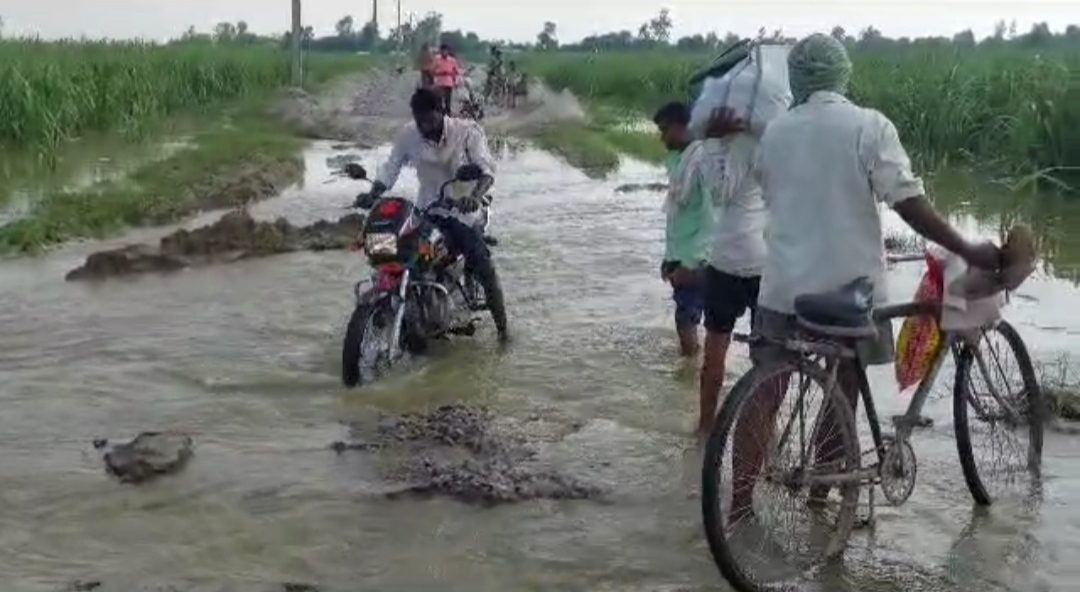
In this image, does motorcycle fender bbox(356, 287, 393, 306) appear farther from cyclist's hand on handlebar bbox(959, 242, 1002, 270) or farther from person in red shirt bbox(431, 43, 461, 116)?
person in red shirt bbox(431, 43, 461, 116)

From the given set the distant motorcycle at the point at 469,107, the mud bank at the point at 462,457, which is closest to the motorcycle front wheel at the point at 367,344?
the mud bank at the point at 462,457

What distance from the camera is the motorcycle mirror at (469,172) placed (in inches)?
295

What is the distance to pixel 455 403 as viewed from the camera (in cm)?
697

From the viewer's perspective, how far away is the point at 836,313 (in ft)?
14.3

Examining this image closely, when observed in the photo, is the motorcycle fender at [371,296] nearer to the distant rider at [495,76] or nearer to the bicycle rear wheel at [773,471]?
the bicycle rear wheel at [773,471]

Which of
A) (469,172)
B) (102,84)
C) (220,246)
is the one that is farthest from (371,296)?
(102,84)

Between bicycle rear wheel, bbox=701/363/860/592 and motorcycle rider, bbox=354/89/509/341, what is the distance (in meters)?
3.52

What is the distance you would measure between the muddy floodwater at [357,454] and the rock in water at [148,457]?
0.09 meters

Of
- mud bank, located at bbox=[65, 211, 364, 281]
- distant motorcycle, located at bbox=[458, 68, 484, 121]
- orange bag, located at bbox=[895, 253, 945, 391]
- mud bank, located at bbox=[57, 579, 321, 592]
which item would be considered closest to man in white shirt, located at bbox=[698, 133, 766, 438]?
orange bag, located at bbox=[895, 253, 945, 391]

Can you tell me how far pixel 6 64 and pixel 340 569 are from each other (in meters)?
17.6

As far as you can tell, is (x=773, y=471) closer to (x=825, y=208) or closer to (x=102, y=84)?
(x=825, y=208)

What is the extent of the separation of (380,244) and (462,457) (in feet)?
5.02

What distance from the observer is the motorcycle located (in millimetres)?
7023

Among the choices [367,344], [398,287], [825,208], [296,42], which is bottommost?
[367,344]
